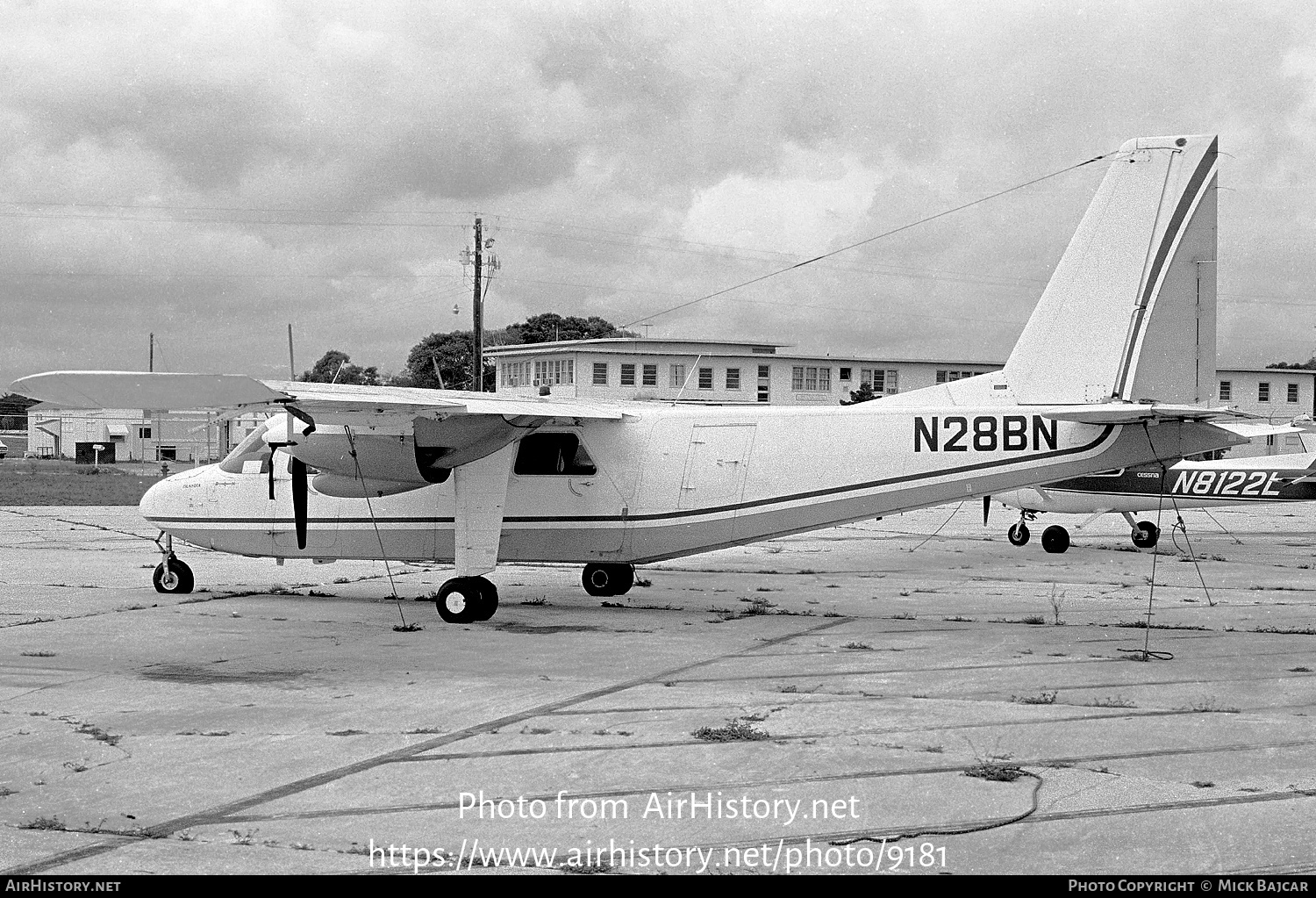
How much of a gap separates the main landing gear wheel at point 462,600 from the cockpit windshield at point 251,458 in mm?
3959

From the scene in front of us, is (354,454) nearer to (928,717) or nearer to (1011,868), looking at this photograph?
(928,717)

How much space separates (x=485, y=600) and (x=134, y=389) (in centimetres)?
570

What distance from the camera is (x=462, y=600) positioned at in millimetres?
15086

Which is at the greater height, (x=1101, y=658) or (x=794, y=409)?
(x=794, y=409)

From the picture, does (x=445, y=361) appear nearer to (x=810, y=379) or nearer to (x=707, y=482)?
(x=810, y=379)

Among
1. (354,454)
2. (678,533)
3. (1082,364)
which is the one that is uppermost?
(1082,364)

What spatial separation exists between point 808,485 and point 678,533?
189 centimetres

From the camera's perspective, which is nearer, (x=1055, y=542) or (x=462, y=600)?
(x=462, y=600)

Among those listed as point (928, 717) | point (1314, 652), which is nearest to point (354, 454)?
point (928, 717)

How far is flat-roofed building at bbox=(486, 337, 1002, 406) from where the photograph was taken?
6353 centimetres

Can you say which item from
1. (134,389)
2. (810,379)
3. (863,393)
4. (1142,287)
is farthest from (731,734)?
(810,379)

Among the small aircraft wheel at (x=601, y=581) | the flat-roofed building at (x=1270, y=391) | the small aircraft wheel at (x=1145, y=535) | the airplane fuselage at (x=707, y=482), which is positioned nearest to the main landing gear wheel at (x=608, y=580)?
the small aircraft wheel at (x=601, y=581)

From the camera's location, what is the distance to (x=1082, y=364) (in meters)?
15.5

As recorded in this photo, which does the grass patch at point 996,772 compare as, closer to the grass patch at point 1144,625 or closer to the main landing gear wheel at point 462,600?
the grass patch at point 1144,625
